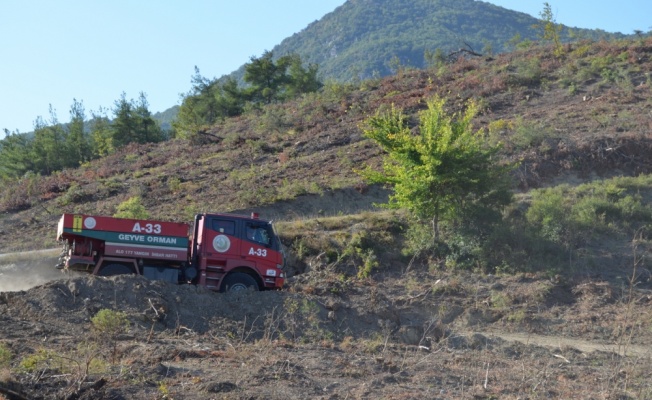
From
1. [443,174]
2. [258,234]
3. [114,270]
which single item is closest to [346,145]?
[443,174]

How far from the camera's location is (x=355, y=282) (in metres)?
22.6

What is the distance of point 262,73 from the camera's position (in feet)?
196

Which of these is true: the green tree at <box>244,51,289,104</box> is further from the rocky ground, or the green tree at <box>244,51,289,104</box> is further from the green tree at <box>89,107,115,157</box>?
the rocky ground

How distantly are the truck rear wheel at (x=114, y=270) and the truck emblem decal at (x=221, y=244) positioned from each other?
7.61 feet

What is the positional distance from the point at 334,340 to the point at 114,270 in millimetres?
6450

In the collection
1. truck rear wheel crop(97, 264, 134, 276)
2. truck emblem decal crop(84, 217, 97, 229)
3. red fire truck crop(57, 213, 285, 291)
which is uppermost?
truck emblem decal crop(84, 217, 97, 229)

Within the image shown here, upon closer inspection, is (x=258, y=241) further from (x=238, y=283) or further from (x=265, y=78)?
(x=265, y=78)

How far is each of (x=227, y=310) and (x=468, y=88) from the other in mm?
29276

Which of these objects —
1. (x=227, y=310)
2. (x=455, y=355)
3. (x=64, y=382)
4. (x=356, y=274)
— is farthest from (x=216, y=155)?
(x=64, y=382)

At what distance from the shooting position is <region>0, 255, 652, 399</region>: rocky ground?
10430 mm

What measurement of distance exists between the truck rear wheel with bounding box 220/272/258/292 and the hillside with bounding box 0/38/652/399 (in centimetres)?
119

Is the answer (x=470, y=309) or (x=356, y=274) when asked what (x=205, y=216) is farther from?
(x=470, y=309)

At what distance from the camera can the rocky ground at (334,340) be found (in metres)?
10.4

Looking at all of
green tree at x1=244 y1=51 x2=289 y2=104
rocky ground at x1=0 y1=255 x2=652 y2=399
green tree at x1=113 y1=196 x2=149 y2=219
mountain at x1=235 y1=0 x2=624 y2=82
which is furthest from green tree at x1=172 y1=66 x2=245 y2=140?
mountain at x1=235 y1=0 x2=624 y2=82
